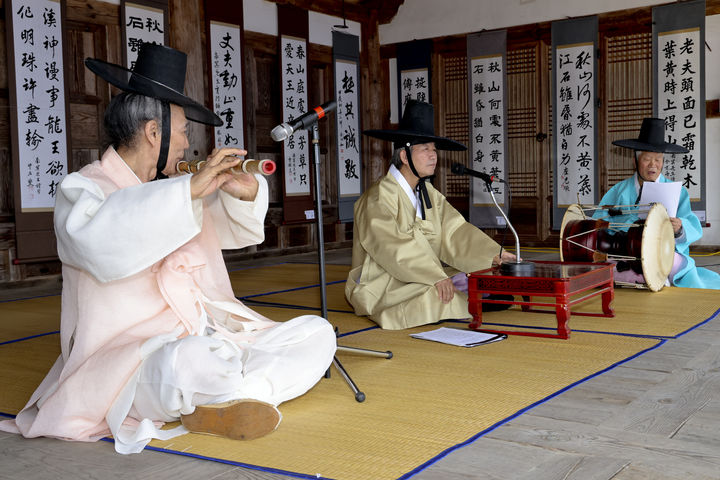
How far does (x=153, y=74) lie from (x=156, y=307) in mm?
699

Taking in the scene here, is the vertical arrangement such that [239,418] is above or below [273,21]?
below

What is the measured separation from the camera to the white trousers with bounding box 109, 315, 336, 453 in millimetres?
2006

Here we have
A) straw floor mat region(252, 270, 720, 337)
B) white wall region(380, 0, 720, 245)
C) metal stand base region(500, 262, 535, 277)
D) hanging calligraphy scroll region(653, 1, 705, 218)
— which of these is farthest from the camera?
white wall region(380, 0, 720, 245)

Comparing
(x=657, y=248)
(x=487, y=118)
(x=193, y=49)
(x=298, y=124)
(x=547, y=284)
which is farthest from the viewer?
(x=487, y=118)

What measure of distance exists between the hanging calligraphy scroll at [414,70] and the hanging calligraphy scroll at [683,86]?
99.1 inches

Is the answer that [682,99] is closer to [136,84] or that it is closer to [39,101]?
[39,101]

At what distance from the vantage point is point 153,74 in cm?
225

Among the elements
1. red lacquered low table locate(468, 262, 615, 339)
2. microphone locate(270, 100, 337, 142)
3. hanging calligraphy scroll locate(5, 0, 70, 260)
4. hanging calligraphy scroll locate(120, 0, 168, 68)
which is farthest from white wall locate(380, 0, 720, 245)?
microphone locate(270, 100, 337, 142)

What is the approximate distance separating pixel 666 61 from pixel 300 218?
389 centimetres

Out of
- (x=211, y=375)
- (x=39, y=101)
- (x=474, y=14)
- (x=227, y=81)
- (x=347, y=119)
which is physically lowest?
(x=211, y=375)

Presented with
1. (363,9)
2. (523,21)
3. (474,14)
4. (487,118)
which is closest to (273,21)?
(363,9)

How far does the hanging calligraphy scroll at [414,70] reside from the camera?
8609mm

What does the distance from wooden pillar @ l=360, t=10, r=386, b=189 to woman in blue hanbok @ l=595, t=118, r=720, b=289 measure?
4.18m

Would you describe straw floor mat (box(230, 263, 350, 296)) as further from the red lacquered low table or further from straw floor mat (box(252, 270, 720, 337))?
the red lacquered low table
